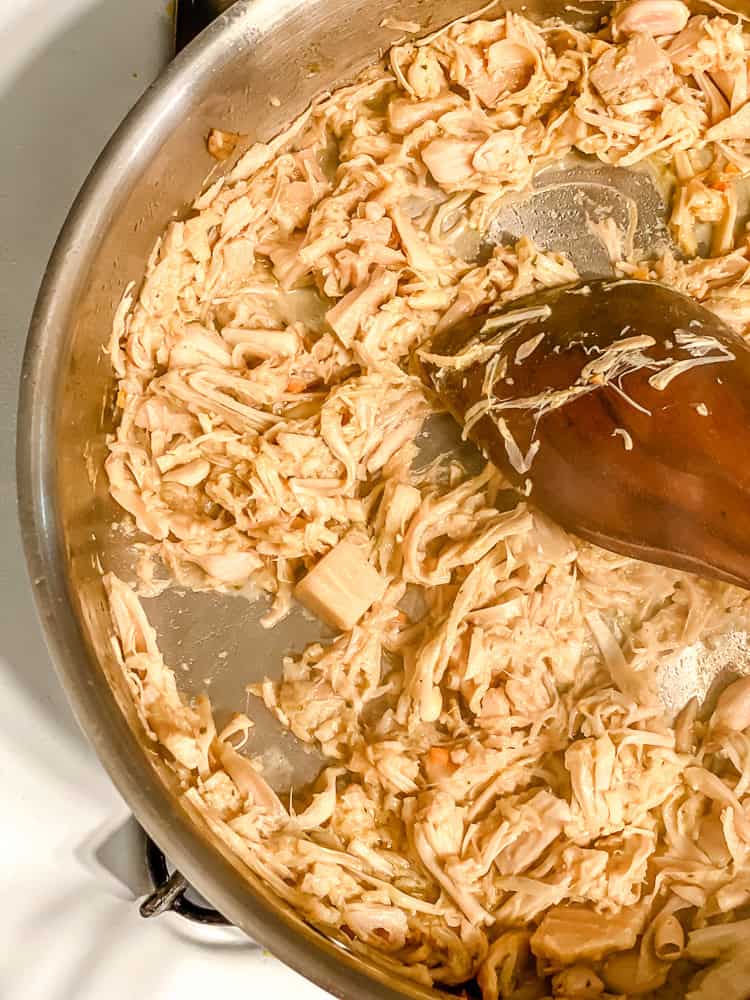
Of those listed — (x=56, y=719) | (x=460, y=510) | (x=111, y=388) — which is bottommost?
(x=460, y=510)

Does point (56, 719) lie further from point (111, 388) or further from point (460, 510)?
point (460, 510)

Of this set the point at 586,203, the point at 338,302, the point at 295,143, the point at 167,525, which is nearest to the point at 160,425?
the point at 167,525

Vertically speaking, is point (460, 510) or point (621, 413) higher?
point (621, 413)

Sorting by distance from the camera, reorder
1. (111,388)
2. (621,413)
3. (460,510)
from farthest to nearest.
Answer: (460,510) < (111,388) < (621,413)

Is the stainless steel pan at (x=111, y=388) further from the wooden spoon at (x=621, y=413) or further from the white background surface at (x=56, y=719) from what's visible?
A: the wooden spoon at (x=621, y=413)

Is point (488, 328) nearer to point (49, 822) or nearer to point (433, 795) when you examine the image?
point (433, 795)

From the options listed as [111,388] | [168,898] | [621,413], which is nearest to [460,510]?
[621,413]

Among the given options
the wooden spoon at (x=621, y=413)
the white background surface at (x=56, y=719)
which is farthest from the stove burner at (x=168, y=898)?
the wooden spoon at (x=621, y=413)
